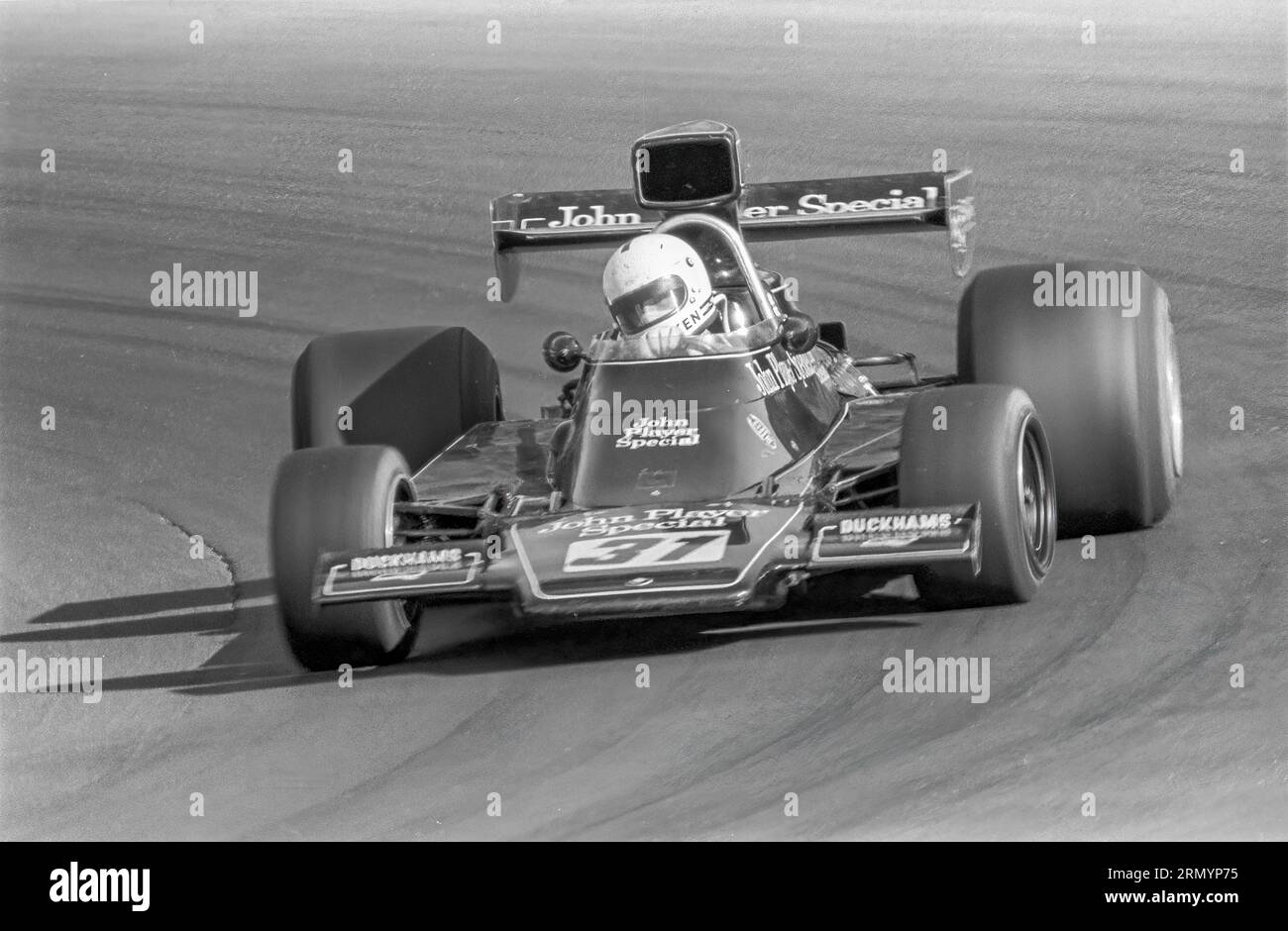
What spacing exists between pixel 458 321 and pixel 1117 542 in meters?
7.79

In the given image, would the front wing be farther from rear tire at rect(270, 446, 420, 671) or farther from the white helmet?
the white helmet

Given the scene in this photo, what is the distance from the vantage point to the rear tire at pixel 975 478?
29.1 ft

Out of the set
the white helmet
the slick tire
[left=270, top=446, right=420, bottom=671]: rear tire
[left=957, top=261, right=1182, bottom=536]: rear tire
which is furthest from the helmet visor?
the slick tire

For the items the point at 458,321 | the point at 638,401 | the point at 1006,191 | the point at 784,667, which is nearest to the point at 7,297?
the point at 458,321

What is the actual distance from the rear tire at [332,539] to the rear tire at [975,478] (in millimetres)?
2168

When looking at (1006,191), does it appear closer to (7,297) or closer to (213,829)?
(7,297)

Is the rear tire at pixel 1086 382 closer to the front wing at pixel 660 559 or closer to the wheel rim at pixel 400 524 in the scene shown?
the front wing at pixel 660 559

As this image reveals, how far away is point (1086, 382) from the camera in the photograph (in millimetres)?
10203

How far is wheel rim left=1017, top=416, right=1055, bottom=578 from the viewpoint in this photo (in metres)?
9.64

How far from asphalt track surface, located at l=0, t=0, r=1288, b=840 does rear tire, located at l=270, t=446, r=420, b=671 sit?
20 cm

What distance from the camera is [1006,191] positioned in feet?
62.4

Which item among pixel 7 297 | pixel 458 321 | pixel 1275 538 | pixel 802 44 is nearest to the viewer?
pixel 1275 538

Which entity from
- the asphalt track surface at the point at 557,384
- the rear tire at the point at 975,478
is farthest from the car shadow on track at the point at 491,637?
the rear tire at the point at 975,478

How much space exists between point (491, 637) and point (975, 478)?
238 centimetres
